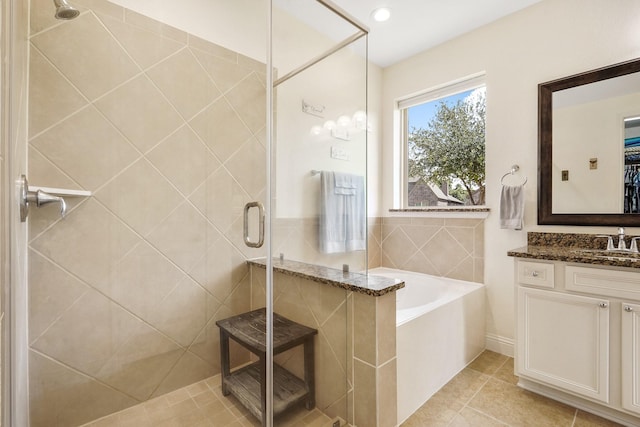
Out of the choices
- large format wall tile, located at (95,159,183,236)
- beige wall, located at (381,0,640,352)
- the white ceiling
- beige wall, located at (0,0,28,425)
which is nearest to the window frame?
beige wall, located at (381,0,640,352)

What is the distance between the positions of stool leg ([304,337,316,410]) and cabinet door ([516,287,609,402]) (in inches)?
50.1

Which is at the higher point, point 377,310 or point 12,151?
point 12,151

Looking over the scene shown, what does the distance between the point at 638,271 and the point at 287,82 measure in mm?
1928

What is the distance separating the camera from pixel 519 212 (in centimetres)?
215

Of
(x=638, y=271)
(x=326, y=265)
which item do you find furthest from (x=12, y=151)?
(x=638, y=271)

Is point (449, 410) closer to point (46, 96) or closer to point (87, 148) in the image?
point (87, 148)

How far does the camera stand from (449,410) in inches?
64.1

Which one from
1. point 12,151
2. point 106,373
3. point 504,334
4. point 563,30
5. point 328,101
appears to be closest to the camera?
point 12,151

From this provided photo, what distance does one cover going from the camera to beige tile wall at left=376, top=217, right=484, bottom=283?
245 centimetres

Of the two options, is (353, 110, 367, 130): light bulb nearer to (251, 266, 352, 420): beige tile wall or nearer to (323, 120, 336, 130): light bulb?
(323, 120, 336, 130): light bulb

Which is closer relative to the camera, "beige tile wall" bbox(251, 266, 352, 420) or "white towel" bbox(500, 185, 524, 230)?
"beige tile wall" bbox(251, 266, 352, 420)

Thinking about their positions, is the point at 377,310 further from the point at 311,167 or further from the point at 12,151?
the point at 12,151

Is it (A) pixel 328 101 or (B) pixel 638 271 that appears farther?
(A) pixel 328 101

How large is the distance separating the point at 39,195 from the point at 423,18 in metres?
2.66
